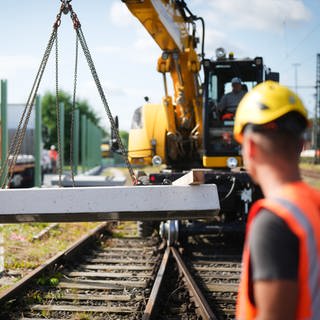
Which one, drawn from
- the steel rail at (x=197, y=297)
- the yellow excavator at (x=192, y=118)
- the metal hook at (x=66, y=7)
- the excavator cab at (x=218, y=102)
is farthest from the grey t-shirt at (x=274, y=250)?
the excavator cab at (x=218, y=102)

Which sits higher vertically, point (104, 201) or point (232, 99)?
point (232, 99)

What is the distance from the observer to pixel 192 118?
11531mm

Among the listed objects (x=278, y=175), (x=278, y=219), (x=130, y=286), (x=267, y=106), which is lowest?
(x=130, y=286)

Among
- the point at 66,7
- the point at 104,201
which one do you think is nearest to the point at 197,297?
the point at 104,201

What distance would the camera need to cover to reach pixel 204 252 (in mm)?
9797

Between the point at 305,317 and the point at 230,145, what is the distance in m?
9.22

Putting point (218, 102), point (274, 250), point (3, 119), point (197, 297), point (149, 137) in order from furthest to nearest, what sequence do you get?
point (3, 119), point (149, 137), point (218, 102), point (197, 297), point (274, 250)

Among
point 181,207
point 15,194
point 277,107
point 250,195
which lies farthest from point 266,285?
point 250,195

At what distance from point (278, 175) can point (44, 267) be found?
6.31 m

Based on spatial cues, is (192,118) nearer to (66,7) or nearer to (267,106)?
(66,7)

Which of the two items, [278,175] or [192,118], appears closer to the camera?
[278,175]

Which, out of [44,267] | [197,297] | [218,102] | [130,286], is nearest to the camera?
[197,297]

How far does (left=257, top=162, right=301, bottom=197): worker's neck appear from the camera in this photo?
1860 millimetres

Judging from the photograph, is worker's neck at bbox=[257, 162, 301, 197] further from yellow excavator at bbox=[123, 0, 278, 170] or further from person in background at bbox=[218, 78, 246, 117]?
person in background at bbox=[218, 78, 246, 117]
